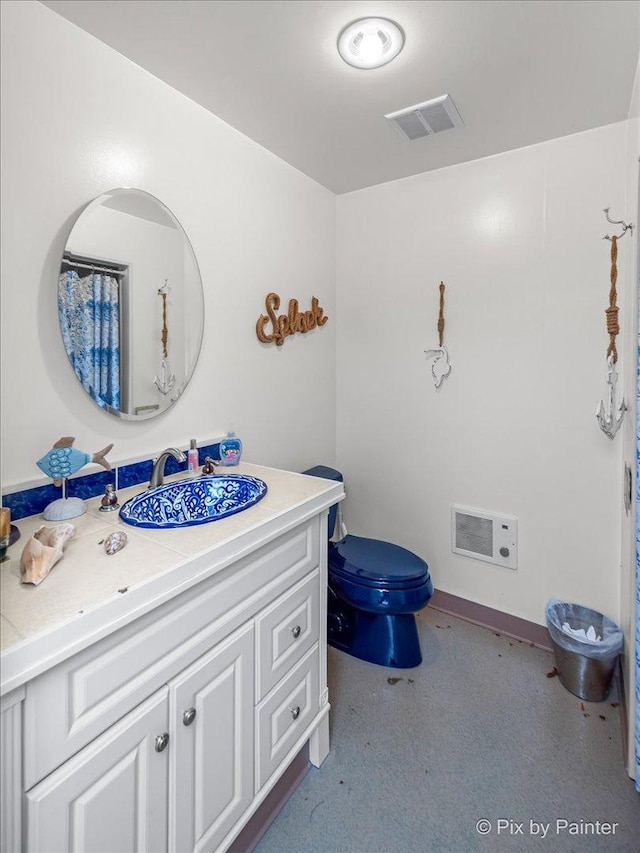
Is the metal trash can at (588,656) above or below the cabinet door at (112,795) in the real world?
below

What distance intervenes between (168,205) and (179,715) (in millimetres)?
1580

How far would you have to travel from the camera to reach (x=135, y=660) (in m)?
0.85

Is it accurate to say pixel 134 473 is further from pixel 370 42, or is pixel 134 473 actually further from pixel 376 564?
pixel 370 42

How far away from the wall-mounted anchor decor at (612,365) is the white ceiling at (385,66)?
0.51 meters

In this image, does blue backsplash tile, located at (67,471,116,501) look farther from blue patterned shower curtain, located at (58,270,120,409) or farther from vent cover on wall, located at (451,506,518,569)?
vent cover on wall, located at (451,506,518,569)

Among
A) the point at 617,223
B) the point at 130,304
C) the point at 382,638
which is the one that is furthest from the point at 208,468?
the point at 617,223

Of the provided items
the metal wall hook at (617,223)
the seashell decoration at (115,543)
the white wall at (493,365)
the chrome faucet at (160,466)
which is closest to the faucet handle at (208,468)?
the chrome faucet at (160,466)

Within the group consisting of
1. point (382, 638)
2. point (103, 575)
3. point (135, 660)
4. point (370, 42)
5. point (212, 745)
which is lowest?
point (382, 638)

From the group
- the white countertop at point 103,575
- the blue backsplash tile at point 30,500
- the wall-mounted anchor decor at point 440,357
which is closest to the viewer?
the white countertop at point 103,575

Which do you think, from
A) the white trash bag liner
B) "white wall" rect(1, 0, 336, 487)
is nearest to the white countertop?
"white wall" rect(1, 0, 336, 487)

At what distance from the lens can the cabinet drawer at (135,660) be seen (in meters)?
0.72

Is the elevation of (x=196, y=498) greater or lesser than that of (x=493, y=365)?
lesser

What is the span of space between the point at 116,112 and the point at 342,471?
2.00 metres

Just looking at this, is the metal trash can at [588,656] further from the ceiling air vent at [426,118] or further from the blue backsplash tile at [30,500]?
the ceiling air vent at [426,118]
